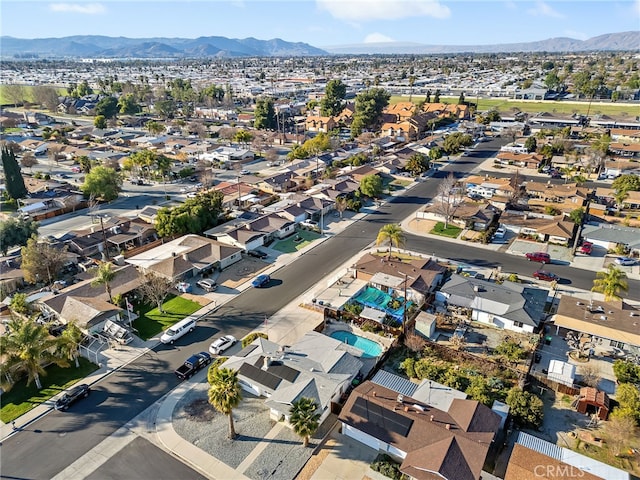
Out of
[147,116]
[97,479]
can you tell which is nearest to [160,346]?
[97,479]

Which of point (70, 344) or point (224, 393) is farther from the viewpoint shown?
point (70, 344)

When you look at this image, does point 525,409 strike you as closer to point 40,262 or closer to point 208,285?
point 208,285

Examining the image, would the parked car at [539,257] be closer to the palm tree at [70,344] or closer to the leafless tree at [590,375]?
the leafless tree at [590,375]

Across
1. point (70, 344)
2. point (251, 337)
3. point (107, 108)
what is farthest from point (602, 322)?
point (107, 108)

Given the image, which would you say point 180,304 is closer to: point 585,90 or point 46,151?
point 46,151

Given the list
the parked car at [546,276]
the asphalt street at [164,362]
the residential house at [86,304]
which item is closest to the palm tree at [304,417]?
the asphalt street at [164,362]

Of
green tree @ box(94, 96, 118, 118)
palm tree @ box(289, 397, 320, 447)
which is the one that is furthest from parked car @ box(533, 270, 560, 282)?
green tree @ box(94, 96, 118, 118)

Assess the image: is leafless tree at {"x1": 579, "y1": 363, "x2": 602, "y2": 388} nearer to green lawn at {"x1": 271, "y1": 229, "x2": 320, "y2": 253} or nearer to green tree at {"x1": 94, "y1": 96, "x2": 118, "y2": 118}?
green lawn at {"x1": 271, "y1": 229, "x2": 320, "y2": 253}
